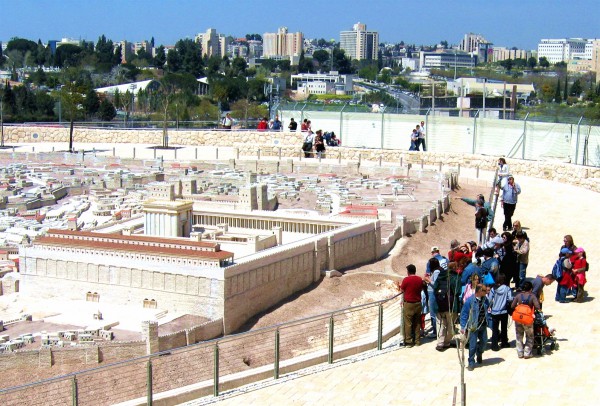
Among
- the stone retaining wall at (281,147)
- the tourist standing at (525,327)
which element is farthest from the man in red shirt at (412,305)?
the stone retaining wall at (281,147)

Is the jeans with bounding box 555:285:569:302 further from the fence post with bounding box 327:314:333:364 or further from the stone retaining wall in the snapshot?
A: the stone retaining wall

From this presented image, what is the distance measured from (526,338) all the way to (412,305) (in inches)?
61.3

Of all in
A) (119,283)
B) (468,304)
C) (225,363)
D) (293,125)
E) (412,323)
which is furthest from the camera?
(293,125)

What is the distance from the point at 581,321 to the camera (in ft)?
47.9

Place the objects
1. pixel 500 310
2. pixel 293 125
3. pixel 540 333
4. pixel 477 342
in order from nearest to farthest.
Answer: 1. pixel 477 342
2. pixel 500 310
3. pixel 540 333
4. pixel 293 125

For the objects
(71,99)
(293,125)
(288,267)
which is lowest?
(288,267)

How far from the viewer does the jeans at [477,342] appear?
485 inches

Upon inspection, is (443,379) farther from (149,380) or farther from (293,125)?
(293,125)

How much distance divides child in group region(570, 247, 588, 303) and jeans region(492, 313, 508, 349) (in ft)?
9.15

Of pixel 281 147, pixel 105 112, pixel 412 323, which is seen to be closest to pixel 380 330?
pixel 412 323

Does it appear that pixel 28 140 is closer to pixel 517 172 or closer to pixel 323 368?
pixel 517 172

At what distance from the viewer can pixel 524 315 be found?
12.5 metres

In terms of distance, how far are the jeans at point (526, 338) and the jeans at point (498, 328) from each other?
0.27 meters

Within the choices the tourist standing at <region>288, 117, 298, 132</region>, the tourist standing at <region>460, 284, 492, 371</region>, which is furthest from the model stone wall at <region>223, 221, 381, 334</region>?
the tourist standing at <region>288, 117, 298, 132</region>
